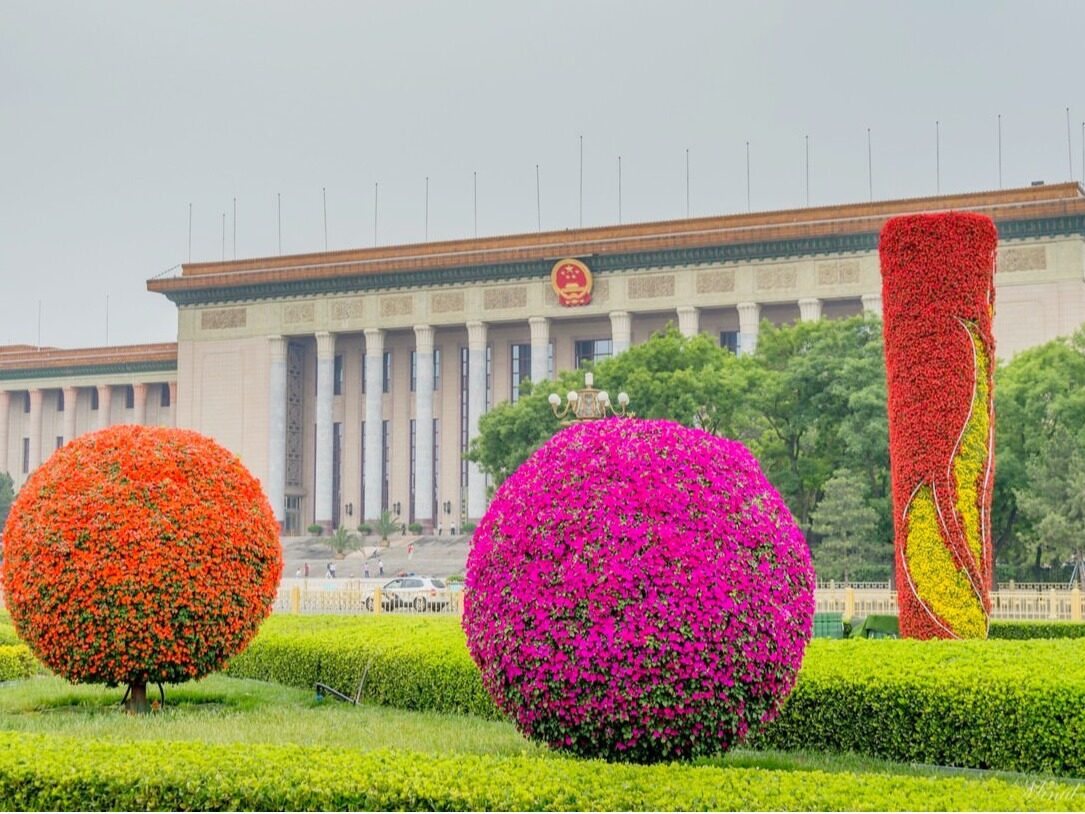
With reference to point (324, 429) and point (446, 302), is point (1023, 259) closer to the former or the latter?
point (446, 302)

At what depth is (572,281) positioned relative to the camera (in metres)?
51.9

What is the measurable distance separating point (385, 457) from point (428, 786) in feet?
175

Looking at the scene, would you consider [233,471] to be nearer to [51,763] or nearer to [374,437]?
[51,763]

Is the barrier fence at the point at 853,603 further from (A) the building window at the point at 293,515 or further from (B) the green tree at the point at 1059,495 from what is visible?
(A) the building window at the point at 293,515

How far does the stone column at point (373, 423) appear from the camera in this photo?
5628 centimetres

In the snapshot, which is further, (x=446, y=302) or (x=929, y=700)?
(x=446, y=302)

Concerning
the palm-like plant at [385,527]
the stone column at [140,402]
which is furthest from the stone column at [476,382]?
the stone column at [140,402]

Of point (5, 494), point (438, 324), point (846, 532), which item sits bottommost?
point (846, 532)

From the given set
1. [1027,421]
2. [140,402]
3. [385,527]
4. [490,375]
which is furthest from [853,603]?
[140,402]

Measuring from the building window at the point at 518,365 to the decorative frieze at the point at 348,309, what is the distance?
648 cm

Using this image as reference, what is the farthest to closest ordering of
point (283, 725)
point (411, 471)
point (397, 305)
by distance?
1. point (411, 471)
2. point (397, 305)
3. point (283, 725)

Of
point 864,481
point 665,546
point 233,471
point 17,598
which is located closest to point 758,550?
point 665,546

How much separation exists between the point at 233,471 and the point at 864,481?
22.4 metres

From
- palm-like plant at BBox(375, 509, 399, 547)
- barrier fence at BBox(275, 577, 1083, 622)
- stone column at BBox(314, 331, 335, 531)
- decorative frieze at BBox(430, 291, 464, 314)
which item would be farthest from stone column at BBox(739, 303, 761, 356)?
barrier fence at BBox(275, 577, 1083, 622)
